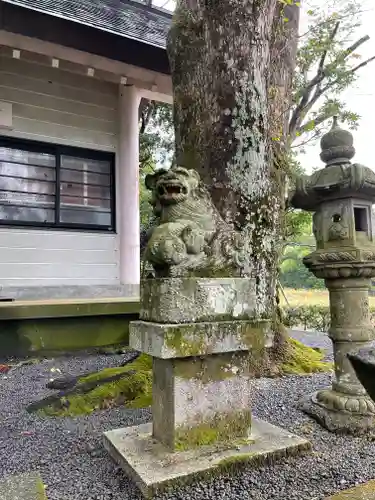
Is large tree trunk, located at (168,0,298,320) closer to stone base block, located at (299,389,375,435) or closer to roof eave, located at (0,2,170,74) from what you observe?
stone base block, located at (299,389,375,435)

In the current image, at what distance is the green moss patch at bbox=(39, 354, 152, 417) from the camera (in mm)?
3447

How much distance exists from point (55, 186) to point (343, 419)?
18.1ft

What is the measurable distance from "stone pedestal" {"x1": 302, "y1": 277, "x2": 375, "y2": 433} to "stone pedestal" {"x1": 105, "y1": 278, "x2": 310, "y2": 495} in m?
0.75

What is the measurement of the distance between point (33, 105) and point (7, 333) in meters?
3.65

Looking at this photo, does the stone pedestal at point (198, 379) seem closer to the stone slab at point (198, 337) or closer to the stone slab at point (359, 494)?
the stone slab at point (198, 337)

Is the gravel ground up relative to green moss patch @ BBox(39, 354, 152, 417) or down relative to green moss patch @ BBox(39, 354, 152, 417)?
down

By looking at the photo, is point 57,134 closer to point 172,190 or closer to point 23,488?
point 172,190

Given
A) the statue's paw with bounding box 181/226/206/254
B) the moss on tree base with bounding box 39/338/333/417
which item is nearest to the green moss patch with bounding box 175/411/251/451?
the statue's paw with bounding box 181/226/206/254

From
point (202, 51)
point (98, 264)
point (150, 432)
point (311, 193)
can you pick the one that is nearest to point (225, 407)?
point (150, 432)

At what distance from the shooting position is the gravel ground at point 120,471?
2.10 m

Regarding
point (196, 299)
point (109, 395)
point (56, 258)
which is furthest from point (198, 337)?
point (56, 258)

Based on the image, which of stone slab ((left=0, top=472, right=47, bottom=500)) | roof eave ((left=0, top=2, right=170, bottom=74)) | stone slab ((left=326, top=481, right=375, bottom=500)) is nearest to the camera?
stone slab ((left=326, top=481, right=375, bottom=500))

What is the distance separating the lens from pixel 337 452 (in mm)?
2645

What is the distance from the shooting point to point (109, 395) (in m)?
3.64
